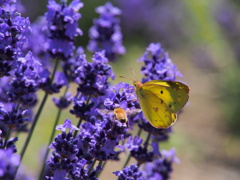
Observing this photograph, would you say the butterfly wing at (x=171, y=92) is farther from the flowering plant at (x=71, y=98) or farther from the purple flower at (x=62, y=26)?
the purple flower at (x=62, y=26)

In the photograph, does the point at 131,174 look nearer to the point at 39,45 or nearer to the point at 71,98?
the point at 71,98

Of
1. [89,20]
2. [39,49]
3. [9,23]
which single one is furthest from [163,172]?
[89,20]

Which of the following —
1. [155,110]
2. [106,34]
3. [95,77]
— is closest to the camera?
[95,77]

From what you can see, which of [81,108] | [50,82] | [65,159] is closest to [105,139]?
[65,159]

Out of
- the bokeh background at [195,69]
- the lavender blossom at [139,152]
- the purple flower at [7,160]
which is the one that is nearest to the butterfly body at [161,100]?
the lavender blossom at [139,152]

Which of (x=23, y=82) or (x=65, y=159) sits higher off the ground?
(x=23, y=82)

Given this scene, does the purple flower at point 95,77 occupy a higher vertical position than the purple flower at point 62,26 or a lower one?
lower

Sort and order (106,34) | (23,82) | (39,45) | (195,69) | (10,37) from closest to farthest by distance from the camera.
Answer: (10,37), (23,82), (39,45), (106,34), (195,69)

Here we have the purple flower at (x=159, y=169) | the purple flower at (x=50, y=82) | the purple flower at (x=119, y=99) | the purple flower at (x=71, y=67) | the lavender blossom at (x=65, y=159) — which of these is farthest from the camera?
the purple flower at (x=159, y=169)
